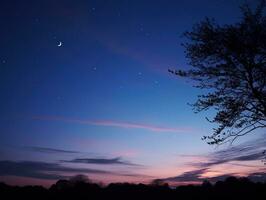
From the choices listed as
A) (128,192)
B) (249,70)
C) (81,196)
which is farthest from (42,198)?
(249,70)

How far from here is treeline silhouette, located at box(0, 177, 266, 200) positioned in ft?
89.3

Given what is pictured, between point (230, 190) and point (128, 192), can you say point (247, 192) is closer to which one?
point (230, 190)

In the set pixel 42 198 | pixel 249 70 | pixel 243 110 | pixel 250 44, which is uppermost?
pixel 250 44

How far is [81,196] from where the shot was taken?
28156mm

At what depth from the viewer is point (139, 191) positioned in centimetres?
3291

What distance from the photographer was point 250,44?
1927cm

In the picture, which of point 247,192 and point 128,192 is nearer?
point 247,192

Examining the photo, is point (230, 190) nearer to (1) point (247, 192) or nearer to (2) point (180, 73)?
(1) point (247, 192)

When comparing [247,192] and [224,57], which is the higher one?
[224,57]

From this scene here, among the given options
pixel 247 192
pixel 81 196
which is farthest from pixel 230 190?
pixel 81 196

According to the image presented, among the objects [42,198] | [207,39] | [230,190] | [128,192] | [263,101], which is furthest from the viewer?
[128,192]

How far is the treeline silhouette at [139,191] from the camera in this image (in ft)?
89.3

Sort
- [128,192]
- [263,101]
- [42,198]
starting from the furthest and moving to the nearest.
A: 1. [128,192]
2. [42,198]
3. [263,101]

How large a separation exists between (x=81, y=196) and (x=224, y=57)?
17.6 metres
